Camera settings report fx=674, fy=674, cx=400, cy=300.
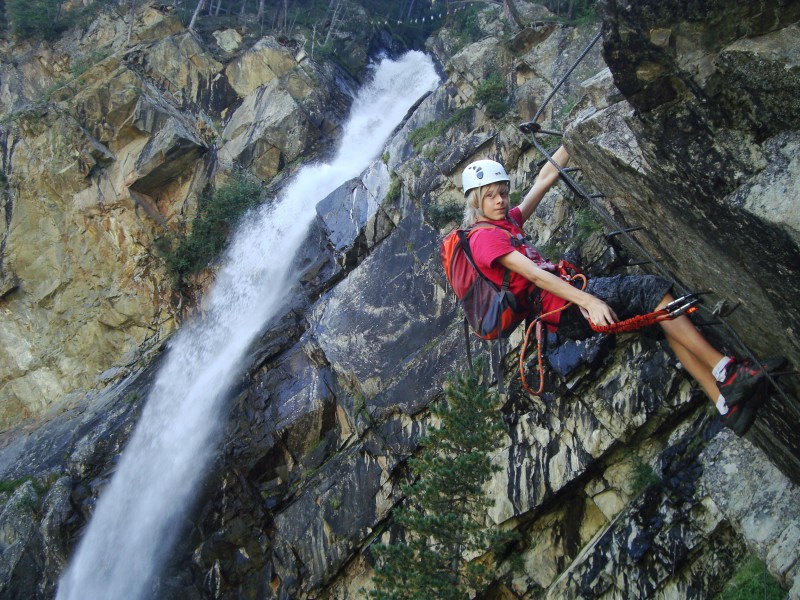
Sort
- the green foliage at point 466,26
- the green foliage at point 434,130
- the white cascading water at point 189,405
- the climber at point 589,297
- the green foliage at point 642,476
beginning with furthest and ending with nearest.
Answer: the green foliage at point 466,26, the green foliage at point 434,130, the white cascading water at point 189,405, the green foliage at point 642,476, the climber at point 589,297

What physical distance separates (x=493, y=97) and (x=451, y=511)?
900 centimetres

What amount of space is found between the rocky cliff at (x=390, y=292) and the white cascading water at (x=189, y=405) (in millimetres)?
493

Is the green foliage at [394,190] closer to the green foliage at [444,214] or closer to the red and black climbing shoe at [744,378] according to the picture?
the green foliage at [444,214]

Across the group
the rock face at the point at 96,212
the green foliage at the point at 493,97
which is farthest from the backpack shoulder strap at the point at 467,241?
the rock face at the point at 96,212

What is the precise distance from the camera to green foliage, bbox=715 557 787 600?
253 inches

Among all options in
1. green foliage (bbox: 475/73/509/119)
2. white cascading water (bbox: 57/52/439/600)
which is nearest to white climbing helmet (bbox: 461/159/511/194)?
green foliage (bbox: 475/73/509/119)

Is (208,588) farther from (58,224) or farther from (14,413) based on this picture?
(58,224)

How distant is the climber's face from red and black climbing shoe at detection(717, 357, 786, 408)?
2.05 meters

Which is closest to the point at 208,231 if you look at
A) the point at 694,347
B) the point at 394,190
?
the point at 394,190

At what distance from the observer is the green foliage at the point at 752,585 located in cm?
643

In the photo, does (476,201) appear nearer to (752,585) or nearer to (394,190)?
(752,585)

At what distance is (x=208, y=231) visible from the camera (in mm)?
19578

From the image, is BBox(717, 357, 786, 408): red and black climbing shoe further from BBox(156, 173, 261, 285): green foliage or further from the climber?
BBox(156, 173, 261, 285): green foliage

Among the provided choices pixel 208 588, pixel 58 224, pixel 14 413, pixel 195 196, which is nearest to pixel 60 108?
pixel 58 224
